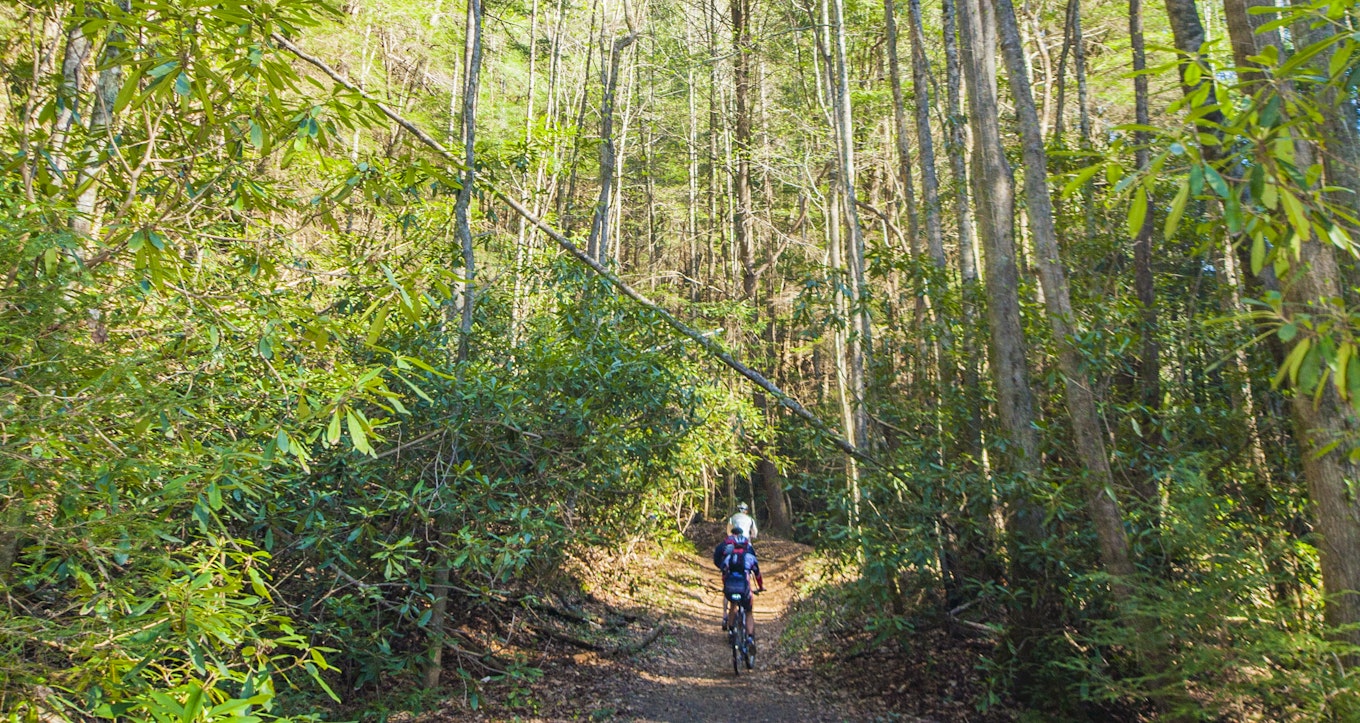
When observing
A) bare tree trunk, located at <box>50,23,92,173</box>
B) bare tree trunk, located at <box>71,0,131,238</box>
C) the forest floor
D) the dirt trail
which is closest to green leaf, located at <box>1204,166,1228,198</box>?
bare tree trunk, located at <box>71,0,131,238</box>

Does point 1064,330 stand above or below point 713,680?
above

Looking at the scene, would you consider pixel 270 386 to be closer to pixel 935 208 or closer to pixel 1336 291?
pixel 1336 291

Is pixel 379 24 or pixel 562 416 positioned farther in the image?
pixel 379 24

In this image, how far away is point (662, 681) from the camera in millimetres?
9797

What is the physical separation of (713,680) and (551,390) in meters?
4.87

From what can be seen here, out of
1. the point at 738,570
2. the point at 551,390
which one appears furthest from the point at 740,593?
the point at 551,390

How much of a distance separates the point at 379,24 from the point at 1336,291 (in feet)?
50.6

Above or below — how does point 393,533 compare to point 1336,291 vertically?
below

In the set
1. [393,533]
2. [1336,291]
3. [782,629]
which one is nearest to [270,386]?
[393,533]

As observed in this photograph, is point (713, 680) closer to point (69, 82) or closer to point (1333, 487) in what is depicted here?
point (1333, 487)

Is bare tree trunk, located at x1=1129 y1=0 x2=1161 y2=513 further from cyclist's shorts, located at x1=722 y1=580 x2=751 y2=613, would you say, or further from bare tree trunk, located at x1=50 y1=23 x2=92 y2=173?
bare tree trunk, located at x1=50 y1=23 x2=92 y2=173

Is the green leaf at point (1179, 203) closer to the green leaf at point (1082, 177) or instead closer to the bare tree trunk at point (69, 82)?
the green leaf at point (1082, 177)

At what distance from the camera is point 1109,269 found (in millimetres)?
7258

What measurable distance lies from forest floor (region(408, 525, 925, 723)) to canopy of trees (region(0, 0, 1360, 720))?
0.72 meters
